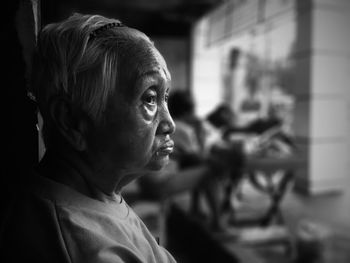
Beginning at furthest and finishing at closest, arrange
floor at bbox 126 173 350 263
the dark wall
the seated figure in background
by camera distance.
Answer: floor at bbox 126 173 350 263
the seated figure in background
the dark wall

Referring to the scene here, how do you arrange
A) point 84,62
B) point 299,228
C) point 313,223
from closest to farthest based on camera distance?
point 84,62 < point 299,228 < point 313,223

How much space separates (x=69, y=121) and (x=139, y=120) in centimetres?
12

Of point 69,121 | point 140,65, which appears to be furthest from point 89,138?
point 140,65

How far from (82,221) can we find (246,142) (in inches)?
126

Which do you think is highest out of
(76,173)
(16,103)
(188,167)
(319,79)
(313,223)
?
(16,103)

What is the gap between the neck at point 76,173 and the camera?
0.60m

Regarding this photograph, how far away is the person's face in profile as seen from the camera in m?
0.56

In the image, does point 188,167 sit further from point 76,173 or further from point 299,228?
point 76,173

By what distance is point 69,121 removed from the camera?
57 cm

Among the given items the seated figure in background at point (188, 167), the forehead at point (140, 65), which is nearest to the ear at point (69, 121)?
the forehead at point (140, 65)

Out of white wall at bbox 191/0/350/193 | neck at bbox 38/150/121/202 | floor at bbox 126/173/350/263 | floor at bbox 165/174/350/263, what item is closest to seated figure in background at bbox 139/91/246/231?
floor at bbox 126/173/350/263

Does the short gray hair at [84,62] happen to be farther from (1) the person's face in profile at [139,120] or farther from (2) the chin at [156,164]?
(2) the chin at [156,164]

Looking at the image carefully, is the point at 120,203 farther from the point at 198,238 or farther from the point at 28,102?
the point at 198,238

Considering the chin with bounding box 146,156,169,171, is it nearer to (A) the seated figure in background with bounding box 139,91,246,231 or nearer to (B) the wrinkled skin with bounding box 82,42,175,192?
(B) the wrinkled skin with bounding box 82,42,175,192
